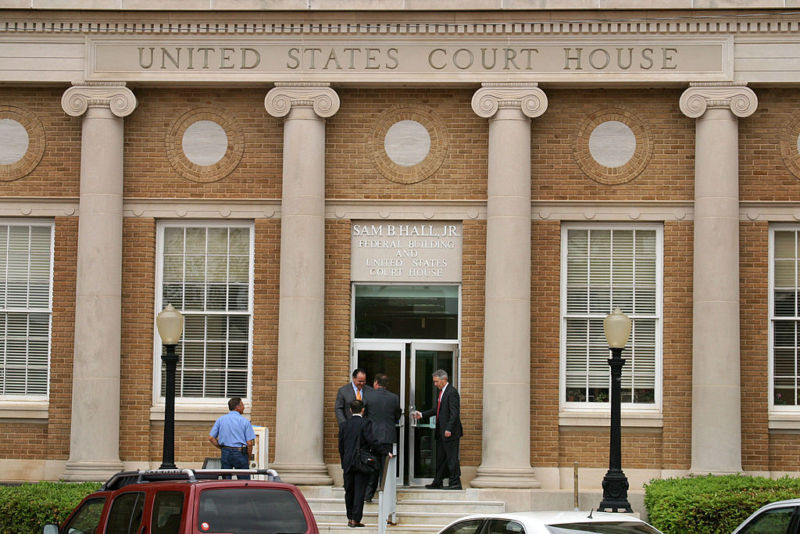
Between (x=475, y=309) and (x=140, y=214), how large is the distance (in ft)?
19.1

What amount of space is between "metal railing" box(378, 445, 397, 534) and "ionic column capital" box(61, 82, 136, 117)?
7.38 meters

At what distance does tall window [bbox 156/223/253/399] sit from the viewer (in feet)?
71.6

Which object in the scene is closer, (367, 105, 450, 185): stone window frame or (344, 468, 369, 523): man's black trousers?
(344, 468, 369, 523): man's black trousers

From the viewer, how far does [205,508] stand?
38.0 feet

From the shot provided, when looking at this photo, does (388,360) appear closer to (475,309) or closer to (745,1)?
(475,309)

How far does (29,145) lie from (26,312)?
9.29ft

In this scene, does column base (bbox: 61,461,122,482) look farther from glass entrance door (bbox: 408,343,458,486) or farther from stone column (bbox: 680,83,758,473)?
stone column (bbox: 680,83,758,473)

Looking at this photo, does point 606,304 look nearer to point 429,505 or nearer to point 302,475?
point 429,505

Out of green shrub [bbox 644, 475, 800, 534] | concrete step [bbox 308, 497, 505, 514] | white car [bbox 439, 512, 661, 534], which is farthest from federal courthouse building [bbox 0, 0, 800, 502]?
white car [bbox 439, 512, 661, 534]

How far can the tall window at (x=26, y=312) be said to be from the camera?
21.9m

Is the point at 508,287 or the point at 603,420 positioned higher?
the point at 508,287

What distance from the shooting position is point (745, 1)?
69.4 feet

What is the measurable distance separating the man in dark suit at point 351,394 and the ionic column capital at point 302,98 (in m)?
4.51

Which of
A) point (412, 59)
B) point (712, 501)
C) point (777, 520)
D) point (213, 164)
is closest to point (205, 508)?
point (777, 520)
